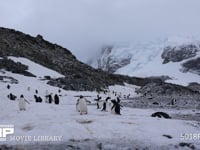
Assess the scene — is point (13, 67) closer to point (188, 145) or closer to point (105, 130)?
point (105, 130)

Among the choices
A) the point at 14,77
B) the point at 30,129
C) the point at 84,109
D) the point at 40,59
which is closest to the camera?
the point at 30,129

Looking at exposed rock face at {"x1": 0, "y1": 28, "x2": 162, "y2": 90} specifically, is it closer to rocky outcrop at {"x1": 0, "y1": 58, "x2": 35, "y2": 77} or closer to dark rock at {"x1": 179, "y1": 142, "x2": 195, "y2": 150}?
rocky outcrop at {"x1": 0, "y1": 58, "x2": 35, "y2": 77}

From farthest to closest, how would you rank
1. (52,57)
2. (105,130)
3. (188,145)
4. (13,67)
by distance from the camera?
(52,57)
(13,67)
(105,130)
(188,145)

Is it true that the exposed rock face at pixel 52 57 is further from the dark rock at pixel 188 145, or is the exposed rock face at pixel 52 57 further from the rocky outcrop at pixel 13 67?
the dark rock at pixel 188 145

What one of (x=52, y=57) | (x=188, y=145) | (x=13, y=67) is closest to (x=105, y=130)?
(x=188, y=145)

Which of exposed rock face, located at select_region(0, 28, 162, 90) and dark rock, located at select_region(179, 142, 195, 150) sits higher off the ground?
exposed rock face, located at select_region(0, 28, 162, 90)

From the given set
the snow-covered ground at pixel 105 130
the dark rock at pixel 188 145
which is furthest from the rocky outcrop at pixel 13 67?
the dark rock at pixel 188 145

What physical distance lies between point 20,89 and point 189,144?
3819 cm

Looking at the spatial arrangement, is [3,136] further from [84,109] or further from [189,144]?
[84,109]

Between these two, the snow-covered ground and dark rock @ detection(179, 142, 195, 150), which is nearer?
dark rock @ detection(179, 142, 195, 150)

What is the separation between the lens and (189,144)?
601 inches

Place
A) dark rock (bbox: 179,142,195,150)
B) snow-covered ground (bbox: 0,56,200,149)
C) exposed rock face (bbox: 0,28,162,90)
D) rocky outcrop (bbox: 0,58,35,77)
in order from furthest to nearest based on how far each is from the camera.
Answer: exposed rock face (bbox: 0,28,162,90) → rocky outcrop (bbox: 0,58,35,77) → snow-covered ground (bbox: 0,56,200,149) → dark rock (bbox: 179,142,195,150)

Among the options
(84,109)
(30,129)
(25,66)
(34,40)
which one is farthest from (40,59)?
(30,129)

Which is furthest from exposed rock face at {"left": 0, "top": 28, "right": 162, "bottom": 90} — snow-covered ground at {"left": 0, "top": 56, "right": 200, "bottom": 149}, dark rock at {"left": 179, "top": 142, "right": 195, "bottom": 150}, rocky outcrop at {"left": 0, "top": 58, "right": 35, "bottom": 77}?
dark rock at {"left": 179, "top": 142, "right": 195, "bottom": 150}
